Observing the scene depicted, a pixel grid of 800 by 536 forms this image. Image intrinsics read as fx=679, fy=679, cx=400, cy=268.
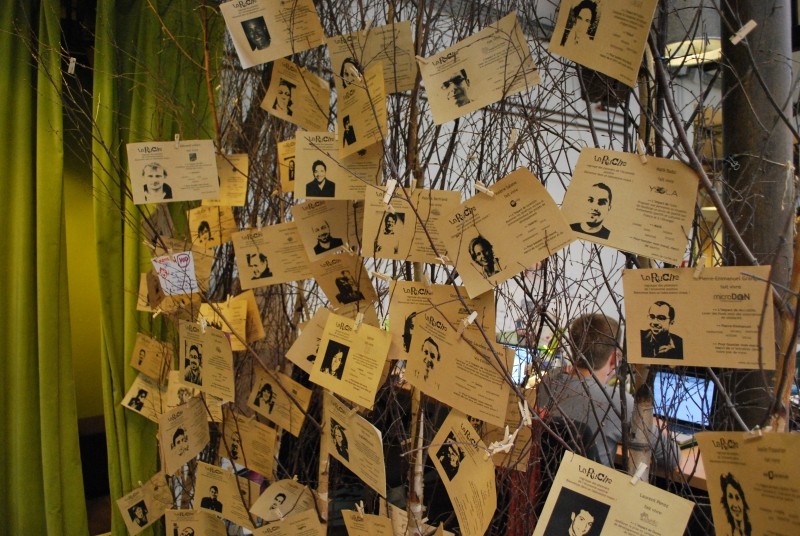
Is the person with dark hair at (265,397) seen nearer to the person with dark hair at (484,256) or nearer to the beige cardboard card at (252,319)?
the beige cardboard card at (252,319)

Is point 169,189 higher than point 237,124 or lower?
lower

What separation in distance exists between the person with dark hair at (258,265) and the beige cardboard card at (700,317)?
0.94 metres

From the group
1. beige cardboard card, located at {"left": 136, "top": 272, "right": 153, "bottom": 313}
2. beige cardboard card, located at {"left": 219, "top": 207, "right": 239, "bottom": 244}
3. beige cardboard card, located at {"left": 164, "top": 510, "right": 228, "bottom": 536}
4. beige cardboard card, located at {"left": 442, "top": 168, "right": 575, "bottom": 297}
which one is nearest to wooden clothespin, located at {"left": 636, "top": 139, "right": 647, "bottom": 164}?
beige cardboard card, located at {"left": 442, "top": 168, "right": 575, "bottom": 297}

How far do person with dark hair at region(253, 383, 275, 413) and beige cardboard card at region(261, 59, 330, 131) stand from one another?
2.24 ft

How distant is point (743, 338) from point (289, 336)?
4.74 ft

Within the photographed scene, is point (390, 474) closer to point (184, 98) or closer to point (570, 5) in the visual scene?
point (184, 98)

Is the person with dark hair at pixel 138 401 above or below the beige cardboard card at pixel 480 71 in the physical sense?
below

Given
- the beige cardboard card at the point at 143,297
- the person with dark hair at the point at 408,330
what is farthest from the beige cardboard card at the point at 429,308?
the beige cardboard card at the point at 143,297

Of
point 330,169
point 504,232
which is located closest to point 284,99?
point 330,169

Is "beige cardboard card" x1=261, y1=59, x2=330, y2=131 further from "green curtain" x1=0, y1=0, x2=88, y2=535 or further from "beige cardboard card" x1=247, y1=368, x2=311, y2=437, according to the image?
"green curtain" x1=0, y1=0, x2=88, y2=535

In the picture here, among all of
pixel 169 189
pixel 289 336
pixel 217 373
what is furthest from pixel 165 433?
pixel 169 189

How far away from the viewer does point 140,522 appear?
217 centimetres

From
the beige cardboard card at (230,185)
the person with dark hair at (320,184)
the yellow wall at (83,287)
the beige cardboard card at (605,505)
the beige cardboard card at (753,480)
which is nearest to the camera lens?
the beige cardboard card at (753,480)

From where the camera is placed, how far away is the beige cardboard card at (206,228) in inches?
80.1
